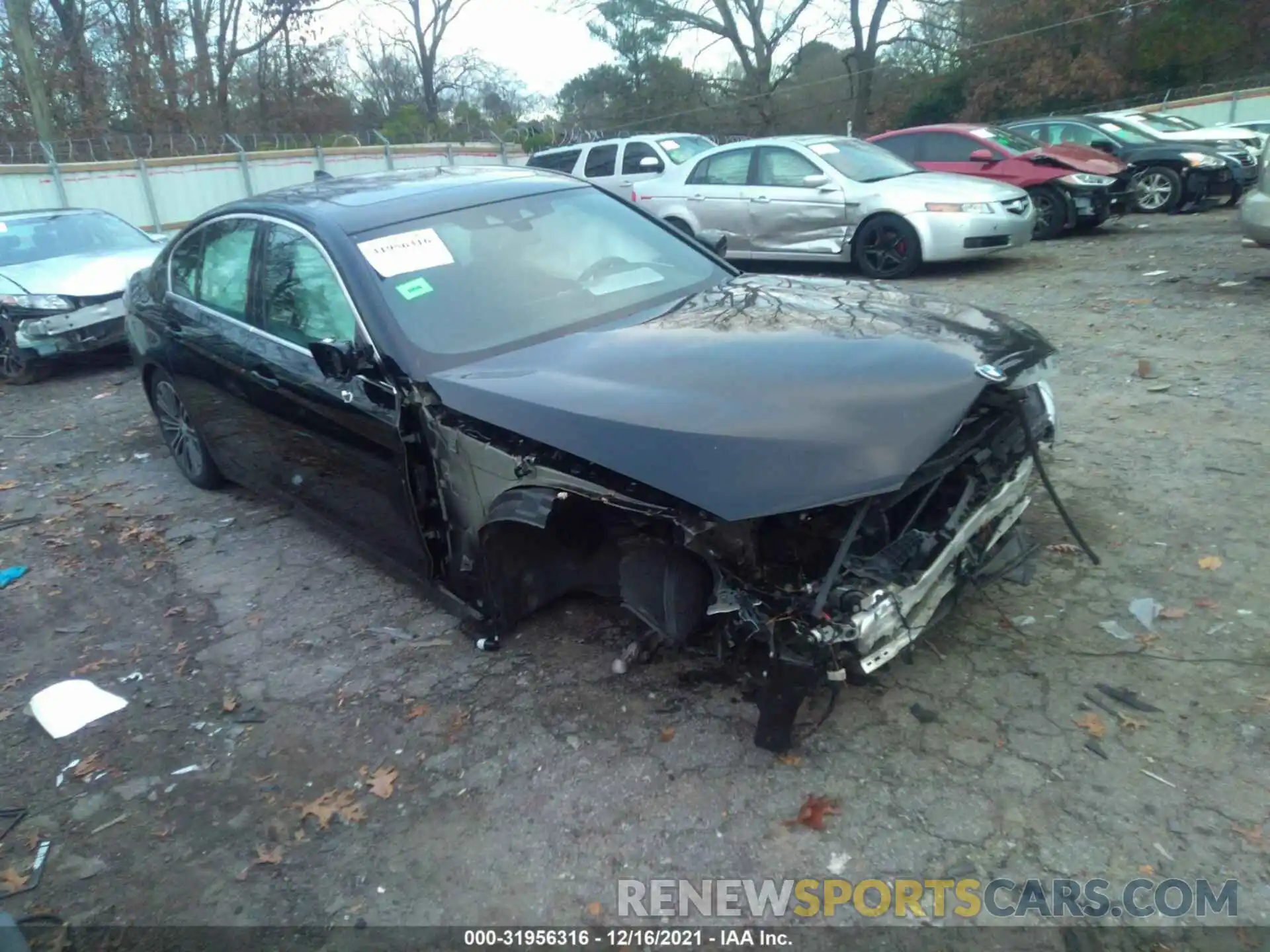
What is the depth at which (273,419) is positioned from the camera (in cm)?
430

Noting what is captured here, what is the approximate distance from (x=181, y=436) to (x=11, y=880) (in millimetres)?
3365

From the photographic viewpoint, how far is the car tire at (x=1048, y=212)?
11578mm

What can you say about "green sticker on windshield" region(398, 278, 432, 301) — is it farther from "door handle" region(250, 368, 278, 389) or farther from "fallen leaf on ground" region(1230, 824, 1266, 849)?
"fallen leaf on ground" region(1230, 824, 1266, 849)

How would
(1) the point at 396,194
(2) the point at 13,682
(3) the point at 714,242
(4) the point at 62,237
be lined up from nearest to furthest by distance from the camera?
(2) the point at 13,682 → (1) the point at 396,194 → (3) the point at 714,242 → (4) the point at 62,237

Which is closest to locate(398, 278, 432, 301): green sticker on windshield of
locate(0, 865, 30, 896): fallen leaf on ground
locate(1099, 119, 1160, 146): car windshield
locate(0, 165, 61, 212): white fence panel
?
locate(0, 865, 30, 896): fallen leaf on ground

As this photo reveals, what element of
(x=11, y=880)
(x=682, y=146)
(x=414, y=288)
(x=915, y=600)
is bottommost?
(x=11, y=880)

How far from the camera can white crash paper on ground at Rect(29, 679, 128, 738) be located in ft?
11.6

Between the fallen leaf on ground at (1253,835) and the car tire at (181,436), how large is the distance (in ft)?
16.5

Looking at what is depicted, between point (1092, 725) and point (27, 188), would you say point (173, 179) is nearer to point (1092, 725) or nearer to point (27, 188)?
point (27, 188)

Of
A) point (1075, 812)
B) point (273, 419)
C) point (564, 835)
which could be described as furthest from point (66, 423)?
point (1075, 812)

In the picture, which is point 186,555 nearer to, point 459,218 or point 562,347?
point 459,218

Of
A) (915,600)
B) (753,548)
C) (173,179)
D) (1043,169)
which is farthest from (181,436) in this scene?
(173,179)

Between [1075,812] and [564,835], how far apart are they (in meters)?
1.45

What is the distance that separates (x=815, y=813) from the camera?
272 cm
